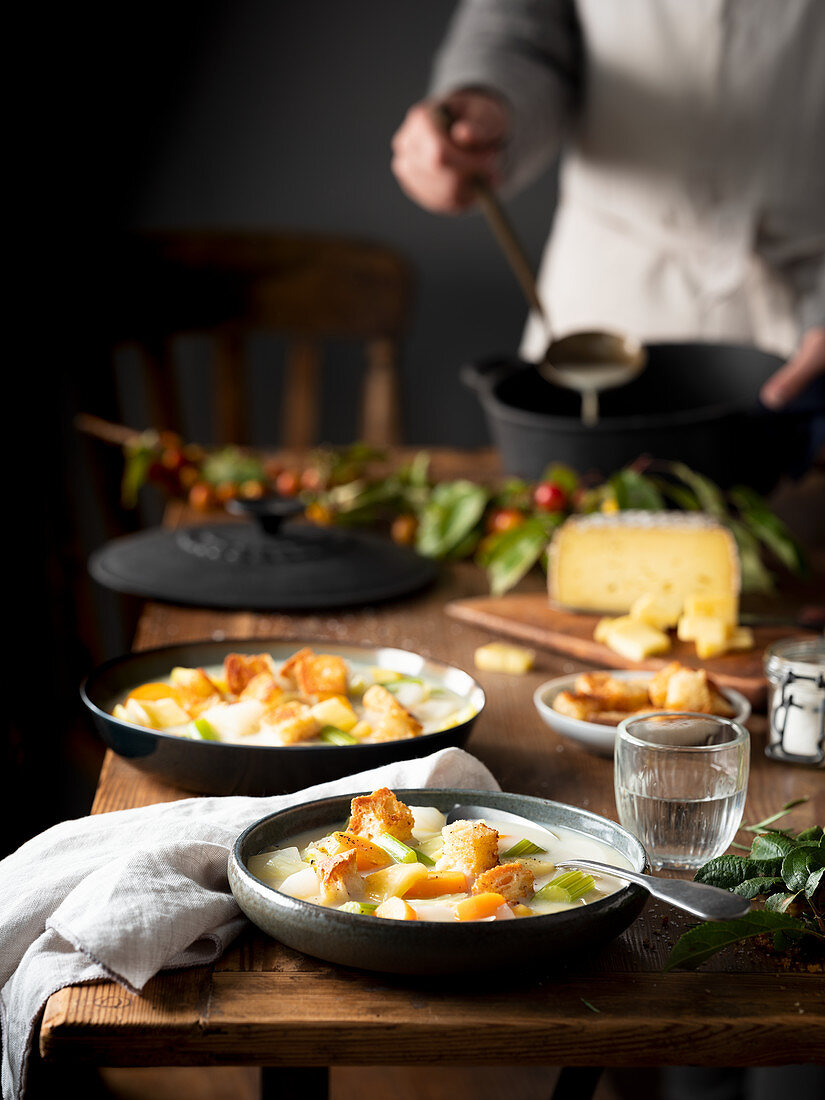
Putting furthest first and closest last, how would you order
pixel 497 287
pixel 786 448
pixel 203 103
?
pixel 497 287 → pixel 203 103 → pixel 786 448

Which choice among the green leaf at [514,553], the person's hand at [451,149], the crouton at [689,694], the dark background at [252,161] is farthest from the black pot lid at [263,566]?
the dark background at [252,161]

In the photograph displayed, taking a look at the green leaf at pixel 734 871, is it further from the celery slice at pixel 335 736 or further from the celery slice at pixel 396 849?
the celery slice at pixel 335 736

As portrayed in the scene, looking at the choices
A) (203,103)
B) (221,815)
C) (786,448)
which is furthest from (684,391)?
(203,103)

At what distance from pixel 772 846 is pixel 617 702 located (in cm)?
37

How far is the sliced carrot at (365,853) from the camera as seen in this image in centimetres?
83

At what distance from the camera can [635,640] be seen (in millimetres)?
1499

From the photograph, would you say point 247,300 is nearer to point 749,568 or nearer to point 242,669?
point 749,568

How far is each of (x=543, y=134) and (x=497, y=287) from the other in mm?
1498

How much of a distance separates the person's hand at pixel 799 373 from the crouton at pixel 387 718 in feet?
3.53

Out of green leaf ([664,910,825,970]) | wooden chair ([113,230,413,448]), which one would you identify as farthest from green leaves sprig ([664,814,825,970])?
wooden chair ([113,230,413,448])

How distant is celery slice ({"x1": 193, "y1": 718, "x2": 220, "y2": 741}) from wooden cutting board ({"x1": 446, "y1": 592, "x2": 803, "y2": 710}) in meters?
0.56

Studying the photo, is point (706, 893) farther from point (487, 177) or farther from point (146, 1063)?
point (487, 177)

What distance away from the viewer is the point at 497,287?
4.12 meters

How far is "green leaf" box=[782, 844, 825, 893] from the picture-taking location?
2.93 feet
